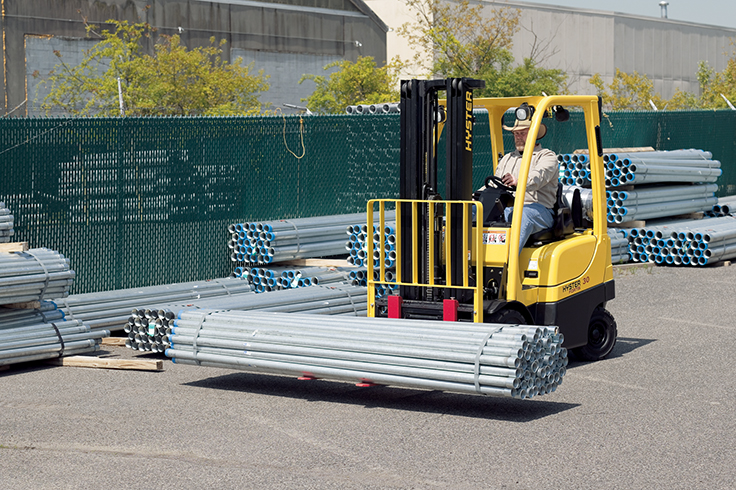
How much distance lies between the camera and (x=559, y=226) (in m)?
9.15

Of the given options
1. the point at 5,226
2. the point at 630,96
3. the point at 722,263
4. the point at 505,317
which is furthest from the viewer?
the point at 630,96

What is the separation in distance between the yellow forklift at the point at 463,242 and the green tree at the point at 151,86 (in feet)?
52.2

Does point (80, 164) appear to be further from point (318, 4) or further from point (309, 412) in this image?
point (318, 4)

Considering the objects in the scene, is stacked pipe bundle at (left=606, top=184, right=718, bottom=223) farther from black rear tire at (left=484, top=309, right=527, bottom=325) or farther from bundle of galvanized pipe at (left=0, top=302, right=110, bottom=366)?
bundle of galvanized pipe at (left=0, top=302, right=110, bottom=366)

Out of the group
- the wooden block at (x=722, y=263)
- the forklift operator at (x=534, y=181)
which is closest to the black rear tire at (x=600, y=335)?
the forklift operator at (x=534, y=181)

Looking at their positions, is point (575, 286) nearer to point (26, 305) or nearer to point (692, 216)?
point (26, 305)

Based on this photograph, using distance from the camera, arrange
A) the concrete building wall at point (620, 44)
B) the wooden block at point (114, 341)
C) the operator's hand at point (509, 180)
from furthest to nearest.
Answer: the concrete building wall at point (620, 44) < the wooden block at point (114, 341) < the operator's hand at point (509, 180)

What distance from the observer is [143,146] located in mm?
12477

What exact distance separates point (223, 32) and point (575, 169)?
20.6 m

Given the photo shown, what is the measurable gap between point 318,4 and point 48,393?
103ft

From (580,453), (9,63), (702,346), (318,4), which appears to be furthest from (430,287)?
(318,4)

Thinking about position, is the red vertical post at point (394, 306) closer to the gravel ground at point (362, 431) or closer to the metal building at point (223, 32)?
the gravel ground at point (362, 431)

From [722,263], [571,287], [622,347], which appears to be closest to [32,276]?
[571,287]

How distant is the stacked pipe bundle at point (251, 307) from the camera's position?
9.43m
